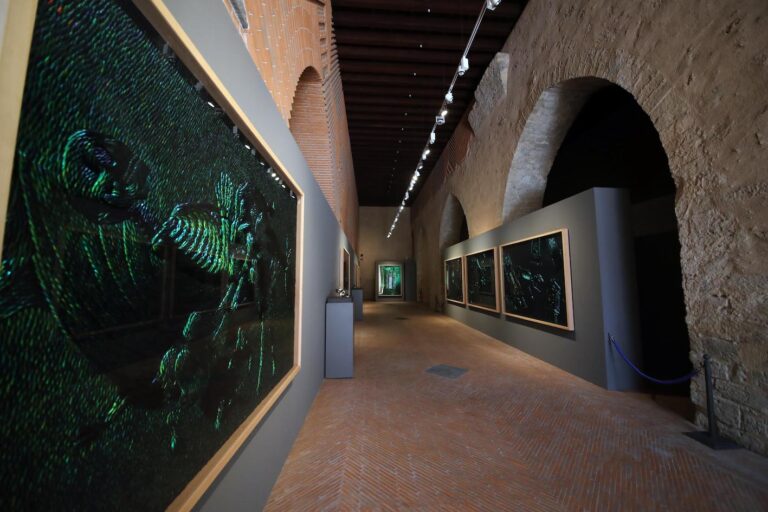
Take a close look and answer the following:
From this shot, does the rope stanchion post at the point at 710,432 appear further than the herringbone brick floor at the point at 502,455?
Yes

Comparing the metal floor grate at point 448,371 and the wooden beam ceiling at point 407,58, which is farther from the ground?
the wooden beam ceiling at point 407,58

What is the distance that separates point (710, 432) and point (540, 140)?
215 inches

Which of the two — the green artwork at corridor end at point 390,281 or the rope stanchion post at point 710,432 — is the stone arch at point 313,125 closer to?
the rope stanchion post at point 710,432

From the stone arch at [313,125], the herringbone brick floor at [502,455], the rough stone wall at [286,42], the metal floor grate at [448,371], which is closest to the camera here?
the herringbone brick floor at [502,455]

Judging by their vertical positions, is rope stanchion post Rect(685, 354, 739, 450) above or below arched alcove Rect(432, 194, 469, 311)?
below

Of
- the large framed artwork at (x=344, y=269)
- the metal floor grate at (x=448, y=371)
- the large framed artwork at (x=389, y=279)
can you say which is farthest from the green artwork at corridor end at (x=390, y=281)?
the metal floor grate at (x=448, y=371)

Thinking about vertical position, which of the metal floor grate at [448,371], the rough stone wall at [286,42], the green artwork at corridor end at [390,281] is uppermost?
the rough stone wall at [286,42]

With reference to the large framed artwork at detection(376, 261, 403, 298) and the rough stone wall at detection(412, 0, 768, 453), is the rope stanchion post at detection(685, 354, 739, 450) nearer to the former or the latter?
the rough stone wall at detection(412, 0, 768, 453)

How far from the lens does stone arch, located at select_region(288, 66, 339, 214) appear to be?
16.2 ft

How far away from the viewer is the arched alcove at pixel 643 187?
3.96 metres

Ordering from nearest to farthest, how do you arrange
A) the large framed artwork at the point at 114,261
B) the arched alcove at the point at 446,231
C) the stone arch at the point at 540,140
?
the large framed artwork at the point at 114,261, the stone arch at the point at 540,140, the arched alcove at the point at 446,231

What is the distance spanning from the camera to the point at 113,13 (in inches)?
28.5

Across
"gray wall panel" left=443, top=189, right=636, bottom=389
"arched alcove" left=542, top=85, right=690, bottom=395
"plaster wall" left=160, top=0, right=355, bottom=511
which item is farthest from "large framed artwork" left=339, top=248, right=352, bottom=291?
"arched alcove" left=542, top=85, right=690, bottom=395

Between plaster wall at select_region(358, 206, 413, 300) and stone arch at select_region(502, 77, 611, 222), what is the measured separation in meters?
13.5
